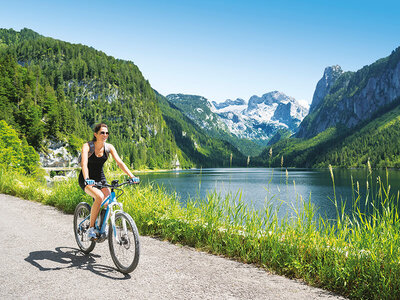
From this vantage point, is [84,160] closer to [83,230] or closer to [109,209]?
[109,209]

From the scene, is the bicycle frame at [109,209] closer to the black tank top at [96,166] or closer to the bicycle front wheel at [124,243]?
the bicycle front wheel at [124,243]

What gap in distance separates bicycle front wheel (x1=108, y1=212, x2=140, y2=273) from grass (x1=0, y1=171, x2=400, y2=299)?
2.29 metres

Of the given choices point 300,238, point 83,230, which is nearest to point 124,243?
point 83,230

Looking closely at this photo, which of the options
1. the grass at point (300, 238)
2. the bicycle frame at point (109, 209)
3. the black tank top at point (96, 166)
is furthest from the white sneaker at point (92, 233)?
the grass at point (300, 238)

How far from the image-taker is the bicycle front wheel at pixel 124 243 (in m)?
5.60

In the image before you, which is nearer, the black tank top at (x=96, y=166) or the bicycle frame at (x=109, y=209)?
the bicycle frame at (x=109, y=209)

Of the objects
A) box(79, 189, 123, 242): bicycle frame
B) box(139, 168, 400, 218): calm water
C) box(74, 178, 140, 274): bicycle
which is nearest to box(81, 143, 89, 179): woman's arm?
box(74, 178, 140, 274): bicycle

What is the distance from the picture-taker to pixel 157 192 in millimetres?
11023

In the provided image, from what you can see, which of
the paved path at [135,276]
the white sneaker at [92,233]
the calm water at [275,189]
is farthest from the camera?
the calm water at [275,189]

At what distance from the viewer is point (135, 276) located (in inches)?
222

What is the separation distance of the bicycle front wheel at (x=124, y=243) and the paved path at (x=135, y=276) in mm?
214

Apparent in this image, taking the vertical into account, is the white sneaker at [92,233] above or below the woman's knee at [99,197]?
below

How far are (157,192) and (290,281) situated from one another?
637 centimetres

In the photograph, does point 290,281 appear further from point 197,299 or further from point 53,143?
point 53,143
